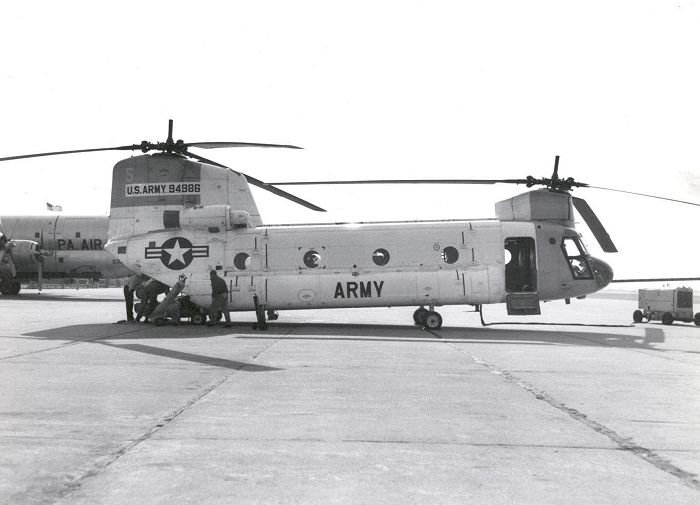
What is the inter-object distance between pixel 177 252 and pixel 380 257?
5.71 m

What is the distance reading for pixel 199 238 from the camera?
18.6 m

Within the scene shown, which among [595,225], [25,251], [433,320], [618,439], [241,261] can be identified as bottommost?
[618,439]

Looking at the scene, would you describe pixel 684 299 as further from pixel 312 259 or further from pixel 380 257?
pixel 312 259

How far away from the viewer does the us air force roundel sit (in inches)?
730

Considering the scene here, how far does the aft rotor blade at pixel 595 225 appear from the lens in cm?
1861

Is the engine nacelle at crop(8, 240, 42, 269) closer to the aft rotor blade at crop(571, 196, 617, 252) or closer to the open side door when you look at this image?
the open side door

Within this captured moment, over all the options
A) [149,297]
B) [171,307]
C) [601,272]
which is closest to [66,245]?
[149,297]

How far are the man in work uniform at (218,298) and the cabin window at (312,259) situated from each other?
231cm

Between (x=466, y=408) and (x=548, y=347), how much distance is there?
7.18 meters

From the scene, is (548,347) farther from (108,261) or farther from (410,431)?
(108,261)

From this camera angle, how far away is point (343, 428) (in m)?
5.29

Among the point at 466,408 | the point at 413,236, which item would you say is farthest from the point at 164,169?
the point at 466,408

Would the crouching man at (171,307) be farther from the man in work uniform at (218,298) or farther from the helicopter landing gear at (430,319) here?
the helicopter landing gear at (430,319)

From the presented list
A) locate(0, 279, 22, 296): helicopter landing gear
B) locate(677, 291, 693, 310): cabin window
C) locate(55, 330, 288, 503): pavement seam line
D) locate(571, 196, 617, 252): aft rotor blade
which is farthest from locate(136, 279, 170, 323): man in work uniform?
locate(0, 279, 22, 296): helicopter landing gear
